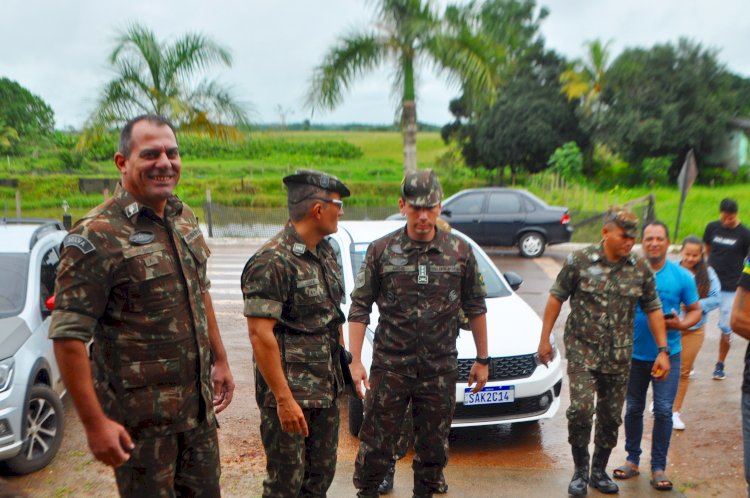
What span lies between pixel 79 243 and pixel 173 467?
1.01 m

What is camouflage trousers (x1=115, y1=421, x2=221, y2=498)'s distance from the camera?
265 centimetres

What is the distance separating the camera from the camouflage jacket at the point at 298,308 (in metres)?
3.06

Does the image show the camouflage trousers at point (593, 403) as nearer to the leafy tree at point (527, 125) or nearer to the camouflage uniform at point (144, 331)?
the camouflage uniform at point (144, 331)

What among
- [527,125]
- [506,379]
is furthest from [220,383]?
[527,125]

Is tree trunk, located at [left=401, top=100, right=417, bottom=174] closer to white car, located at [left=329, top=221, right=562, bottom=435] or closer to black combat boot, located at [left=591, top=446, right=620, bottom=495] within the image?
white car, located at [left=329, top=221, right=562, bottom=435]

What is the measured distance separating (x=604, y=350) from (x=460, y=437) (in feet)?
5.81

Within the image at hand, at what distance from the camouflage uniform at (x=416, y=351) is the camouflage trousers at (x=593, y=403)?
2.93 ft

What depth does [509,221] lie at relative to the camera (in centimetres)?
1556

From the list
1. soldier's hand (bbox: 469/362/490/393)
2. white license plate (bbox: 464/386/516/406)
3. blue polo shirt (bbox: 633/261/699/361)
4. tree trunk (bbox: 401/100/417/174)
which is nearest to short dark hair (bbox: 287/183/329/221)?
soldier's hand (bbox: 469/362/490/393)

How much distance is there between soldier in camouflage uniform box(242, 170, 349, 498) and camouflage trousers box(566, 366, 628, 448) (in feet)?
5.58

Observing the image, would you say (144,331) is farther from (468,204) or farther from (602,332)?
(468,204)

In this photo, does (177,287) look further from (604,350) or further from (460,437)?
(460,437)

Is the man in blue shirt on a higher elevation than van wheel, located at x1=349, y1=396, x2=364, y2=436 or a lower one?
higher

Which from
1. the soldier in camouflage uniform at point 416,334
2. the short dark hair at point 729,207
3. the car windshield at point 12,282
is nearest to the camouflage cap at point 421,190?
the soldier in camouflage uniform at point 416,334
